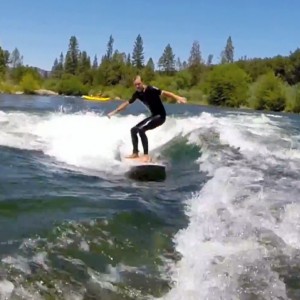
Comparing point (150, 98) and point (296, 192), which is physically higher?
point (150, 98)

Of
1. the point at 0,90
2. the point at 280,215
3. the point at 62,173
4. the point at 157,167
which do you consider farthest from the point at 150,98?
the point at 0,90

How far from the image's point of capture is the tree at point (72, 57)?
14675cm

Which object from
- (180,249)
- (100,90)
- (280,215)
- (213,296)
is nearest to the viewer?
(213,296)

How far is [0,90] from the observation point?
93.6 m

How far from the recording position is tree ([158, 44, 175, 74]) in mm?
143375

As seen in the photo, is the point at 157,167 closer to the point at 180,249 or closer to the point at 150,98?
the point at 150,98

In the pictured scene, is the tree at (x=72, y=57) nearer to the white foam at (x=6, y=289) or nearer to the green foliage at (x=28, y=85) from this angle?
the green foliage at (x=28, y=85)

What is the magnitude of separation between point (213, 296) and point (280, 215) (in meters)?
3.22

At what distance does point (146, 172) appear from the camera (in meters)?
11.0

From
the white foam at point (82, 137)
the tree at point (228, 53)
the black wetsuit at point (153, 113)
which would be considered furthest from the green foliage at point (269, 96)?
the tree at point (228, 53)

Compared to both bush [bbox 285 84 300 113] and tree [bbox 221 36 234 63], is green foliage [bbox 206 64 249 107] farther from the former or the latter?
tree [bbox 221 36 234 63]

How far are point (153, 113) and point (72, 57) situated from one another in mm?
139336

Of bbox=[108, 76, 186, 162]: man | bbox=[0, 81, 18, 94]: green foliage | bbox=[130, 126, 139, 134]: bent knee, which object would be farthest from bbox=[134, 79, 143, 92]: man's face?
bbox=[0, 81, 18, 94]: green foliage

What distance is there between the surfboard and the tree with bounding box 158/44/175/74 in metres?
134
